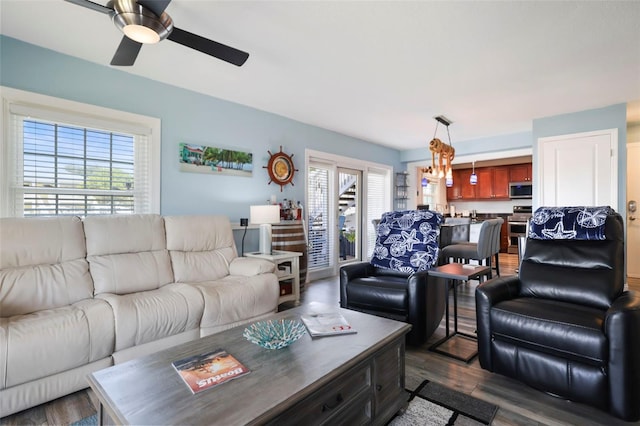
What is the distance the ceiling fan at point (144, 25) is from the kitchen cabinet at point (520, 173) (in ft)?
25.7

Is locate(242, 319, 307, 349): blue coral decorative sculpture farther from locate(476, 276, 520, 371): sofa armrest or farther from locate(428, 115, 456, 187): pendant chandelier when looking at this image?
locate(428, 115, 456, 187): pendant chandelier

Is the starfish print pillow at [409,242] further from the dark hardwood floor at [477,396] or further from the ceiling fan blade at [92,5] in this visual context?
the ceiling fan blade at [92,5]

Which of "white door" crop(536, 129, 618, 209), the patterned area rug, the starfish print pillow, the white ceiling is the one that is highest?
the white ceiling

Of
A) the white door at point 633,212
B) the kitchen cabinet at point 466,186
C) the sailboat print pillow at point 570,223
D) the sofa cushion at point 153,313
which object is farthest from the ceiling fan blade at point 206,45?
the kitchen cabinet at point 466,186

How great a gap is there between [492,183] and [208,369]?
8.64 m

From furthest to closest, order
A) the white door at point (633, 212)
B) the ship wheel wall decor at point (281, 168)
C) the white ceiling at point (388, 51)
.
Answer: the white door at point (633, 212)
the ship wheel wall decor at point (281, 168)
the white ceiling at point (388, 51)

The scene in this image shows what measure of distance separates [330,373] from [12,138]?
303 centimetres

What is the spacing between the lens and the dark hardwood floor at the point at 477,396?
1.65 metres

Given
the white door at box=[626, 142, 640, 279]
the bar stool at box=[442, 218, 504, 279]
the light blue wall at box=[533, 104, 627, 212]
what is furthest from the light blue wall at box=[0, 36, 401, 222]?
the white door at box=[626, 142, 640, 279]

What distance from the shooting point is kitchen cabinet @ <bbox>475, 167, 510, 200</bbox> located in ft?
26.3

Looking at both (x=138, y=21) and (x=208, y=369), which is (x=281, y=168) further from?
(x=208, y=369)

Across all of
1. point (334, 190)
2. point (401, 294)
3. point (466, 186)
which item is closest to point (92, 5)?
point (401, 294)

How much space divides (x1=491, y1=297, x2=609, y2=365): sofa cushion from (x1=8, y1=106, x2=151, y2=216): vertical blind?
3254mm

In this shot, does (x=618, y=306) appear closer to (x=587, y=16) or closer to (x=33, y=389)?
(x=587, y=16)
